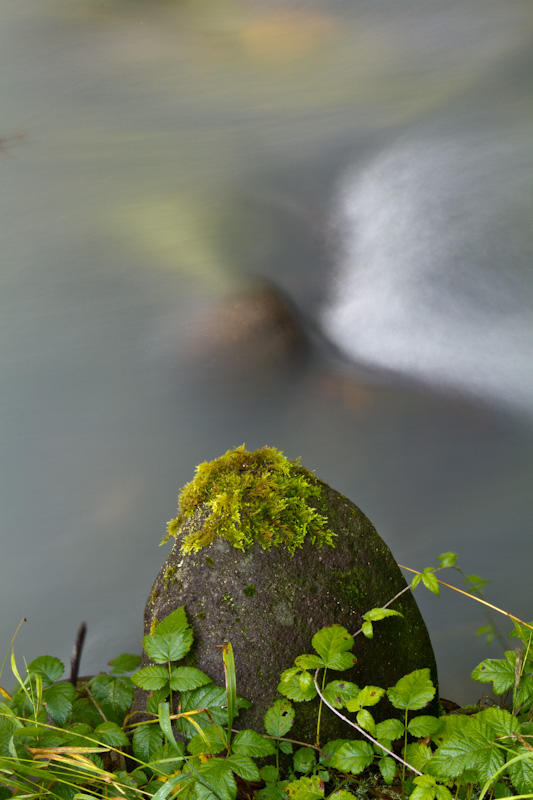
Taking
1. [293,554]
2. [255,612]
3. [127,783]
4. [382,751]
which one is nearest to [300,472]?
[293,554]

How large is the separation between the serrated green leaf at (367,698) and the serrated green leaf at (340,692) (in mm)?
47

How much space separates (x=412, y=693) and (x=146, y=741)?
489 mm

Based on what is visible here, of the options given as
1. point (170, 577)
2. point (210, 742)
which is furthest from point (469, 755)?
point (170, 577)

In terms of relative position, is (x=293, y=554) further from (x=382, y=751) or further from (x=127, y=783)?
(x=127, y=783)

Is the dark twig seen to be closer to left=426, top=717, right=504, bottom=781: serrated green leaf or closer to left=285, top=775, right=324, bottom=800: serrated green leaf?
left=285, top=775, right=324, bottom=800: serrated green leaf

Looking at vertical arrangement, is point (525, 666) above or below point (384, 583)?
below

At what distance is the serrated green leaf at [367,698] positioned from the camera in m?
1.03

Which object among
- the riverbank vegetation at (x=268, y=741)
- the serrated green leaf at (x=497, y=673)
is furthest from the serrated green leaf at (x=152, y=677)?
the serrated green leaf at (x=497, y=673)

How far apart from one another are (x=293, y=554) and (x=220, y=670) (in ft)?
0.83

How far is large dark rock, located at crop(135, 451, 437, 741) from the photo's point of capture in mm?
1208

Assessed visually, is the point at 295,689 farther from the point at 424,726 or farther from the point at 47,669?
the point at 47,669

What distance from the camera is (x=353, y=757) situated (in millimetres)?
995

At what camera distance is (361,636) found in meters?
1.28

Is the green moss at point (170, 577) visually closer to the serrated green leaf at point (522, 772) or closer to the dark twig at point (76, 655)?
the dark twig at point (76, 655)
